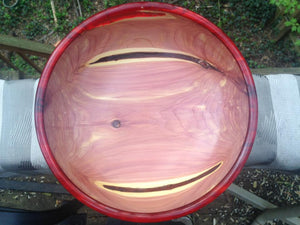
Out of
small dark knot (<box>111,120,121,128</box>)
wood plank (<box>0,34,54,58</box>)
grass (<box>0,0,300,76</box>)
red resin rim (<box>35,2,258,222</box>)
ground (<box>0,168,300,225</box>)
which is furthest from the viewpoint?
grass (<box>0,0,300,76</box>)

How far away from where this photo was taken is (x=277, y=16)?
1604 millimetres

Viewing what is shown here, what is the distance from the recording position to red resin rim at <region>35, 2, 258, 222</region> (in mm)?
581

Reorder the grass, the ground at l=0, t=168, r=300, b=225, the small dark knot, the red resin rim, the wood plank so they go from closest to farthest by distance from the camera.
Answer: the red resin rim → the small dark knot → the wood plank → the ground at l=0, t=168, r=300, b=225 → the grass

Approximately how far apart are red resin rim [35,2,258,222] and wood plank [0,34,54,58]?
1.68 feet

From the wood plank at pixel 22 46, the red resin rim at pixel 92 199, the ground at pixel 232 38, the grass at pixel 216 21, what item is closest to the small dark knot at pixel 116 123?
the red resin rim at pixel 92 199

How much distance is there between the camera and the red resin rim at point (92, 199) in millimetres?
581

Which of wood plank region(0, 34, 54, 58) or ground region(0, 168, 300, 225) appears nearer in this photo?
wood plank region(0, 34, 54, 58)

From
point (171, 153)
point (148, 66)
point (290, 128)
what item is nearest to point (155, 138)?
point (171, 153)

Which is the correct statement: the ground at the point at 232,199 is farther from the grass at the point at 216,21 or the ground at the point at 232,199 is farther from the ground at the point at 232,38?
the grass at the point at 216,21

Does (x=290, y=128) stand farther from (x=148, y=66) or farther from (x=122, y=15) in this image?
(x=122, y=15)

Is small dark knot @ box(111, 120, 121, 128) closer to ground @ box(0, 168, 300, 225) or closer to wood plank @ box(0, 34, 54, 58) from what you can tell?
wood plank @ box(0, 34, 54, 58)

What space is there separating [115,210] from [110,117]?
0.27 m

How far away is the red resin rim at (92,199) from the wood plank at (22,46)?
512mm

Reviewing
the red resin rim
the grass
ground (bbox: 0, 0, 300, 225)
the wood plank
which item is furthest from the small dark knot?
the grass
